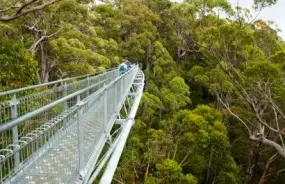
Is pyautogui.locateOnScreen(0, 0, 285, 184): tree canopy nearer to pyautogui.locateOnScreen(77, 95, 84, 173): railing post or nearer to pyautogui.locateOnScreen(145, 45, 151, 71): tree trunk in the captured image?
pyautogui.locateOnScreen(145, 45, 151, 71): tree trunk

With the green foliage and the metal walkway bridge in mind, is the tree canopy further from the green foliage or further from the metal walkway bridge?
the metal walkway bridge

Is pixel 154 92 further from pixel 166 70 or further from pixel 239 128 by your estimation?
pixel 239 128

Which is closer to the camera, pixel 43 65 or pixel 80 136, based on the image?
pixel 80 136

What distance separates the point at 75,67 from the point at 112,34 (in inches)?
426

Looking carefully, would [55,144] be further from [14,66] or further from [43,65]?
[43,65]

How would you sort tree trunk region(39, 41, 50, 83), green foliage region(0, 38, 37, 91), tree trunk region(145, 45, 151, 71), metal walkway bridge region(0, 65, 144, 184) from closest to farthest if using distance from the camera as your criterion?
1. metal walkway bridge region(0, 65, 144, 184)
2. green foliage region(0, 38, 37, 91)
3. tree trunk region(39, 41, 50, 83)
4. tree trunk region(145, 45, 151, 71)

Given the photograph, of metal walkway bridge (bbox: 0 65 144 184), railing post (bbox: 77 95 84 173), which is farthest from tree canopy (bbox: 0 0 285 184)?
railing post (bbox: 77 95 84 173)

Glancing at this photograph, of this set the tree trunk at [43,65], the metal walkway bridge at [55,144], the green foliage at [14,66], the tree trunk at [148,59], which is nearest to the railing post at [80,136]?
the metal walkway bridge at [55,144]

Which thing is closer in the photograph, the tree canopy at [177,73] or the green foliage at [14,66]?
the green foliage at [14,66]

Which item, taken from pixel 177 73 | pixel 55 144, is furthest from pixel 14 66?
pixel 177 73

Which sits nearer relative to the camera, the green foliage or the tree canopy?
the green foliage

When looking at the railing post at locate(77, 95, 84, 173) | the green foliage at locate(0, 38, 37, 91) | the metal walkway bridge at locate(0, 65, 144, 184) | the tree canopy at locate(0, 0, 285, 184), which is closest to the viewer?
the metal walkway bridge at locate(0, 65, 144, 184)

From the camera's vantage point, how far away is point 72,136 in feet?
8.96

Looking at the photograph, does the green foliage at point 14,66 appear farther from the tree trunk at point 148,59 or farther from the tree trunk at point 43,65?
the tree trunk at point 148,59
